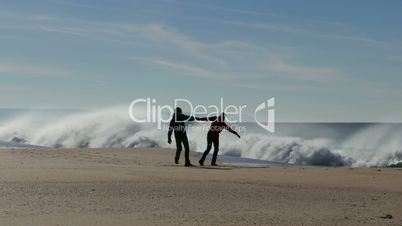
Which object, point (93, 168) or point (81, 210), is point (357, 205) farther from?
point (93, 168)

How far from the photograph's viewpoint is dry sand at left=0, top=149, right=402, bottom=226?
854 cm

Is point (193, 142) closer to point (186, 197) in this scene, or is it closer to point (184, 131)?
point (184, 131)

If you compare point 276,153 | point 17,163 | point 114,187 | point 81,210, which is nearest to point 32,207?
point 81,210

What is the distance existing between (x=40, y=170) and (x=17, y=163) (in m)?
2.04

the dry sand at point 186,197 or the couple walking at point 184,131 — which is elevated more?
the couple walking at point 184,131

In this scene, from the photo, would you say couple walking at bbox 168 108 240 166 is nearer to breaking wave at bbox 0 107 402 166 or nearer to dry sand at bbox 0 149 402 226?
dry sand at bbox 0 149 402 226

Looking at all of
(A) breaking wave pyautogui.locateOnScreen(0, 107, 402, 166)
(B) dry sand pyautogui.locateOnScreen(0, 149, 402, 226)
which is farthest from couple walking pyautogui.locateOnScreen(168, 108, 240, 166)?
(A) breaking wave pyautogui.locateOnScreen(0, 107, 402, 166)

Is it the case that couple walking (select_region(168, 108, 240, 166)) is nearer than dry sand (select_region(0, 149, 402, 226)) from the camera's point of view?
No

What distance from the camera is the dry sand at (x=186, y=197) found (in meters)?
8.54

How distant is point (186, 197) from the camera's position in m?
10.5

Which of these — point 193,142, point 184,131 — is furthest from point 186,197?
point 193,142

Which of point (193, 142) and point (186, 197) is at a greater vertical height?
point (193, 142)

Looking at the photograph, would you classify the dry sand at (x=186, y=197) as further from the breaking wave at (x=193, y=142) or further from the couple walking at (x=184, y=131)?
the breaking wave at (x=193, y=142)

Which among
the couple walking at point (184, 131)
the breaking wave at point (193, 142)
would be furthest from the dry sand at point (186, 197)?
the breaking wave at point (193, 142)
